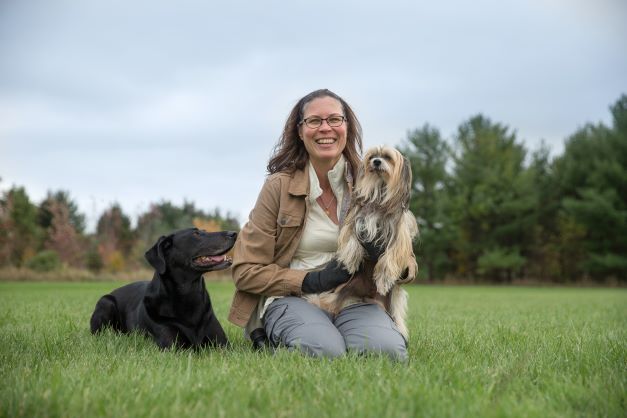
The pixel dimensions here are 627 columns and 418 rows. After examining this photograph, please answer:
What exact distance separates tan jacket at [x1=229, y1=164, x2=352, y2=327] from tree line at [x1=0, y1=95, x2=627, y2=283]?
27.8 metres

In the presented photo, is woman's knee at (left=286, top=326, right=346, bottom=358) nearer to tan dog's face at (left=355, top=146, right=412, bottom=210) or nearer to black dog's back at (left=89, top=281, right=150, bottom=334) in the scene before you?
tan dog's face at (left=355, top=146, right=412, bottom=210)

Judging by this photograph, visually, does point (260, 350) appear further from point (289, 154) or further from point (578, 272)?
point (578, 272)

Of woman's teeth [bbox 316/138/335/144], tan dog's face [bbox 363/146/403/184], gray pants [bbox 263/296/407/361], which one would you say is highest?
woman's teeth [bbox 316/138/335/144]

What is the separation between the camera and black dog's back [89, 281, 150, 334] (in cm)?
516

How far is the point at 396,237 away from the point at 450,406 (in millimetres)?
2080

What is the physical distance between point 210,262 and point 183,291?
0.99 feet

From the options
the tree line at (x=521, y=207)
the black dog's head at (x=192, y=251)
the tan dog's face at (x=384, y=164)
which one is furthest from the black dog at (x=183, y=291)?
the tree line at (x=521, y=207)

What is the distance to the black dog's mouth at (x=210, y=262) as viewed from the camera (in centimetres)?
445

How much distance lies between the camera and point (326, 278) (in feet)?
13.5

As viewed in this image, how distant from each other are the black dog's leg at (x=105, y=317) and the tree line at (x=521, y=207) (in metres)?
31.2

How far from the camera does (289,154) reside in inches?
183

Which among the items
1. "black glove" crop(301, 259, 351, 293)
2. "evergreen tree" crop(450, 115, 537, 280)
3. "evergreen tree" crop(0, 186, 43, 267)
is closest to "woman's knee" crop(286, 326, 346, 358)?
"black glove" crop(301, 259, 351, 293)

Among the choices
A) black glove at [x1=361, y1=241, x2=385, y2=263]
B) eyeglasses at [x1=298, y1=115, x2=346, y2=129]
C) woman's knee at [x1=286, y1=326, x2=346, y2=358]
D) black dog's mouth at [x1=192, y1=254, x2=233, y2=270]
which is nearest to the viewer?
woman's knee at [x1=286, y1=326, x2=346, y2=358]

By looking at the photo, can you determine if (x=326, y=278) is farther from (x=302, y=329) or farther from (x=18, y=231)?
(x=18, y=231)
